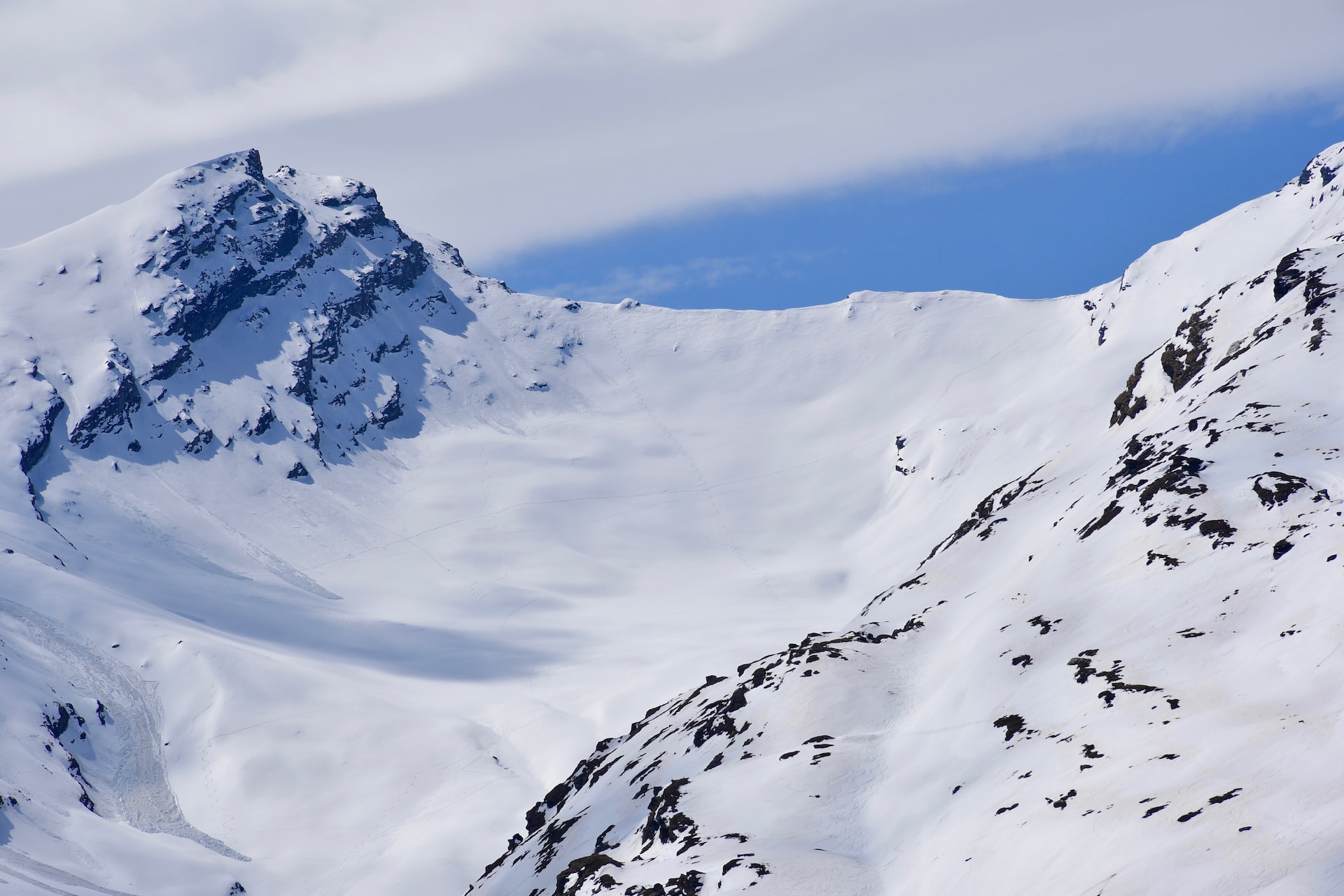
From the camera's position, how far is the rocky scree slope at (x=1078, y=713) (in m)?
38.6

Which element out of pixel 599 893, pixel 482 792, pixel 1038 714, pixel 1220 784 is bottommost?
pixel 1220 784

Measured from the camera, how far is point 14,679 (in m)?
162

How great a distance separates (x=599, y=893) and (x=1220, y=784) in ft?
96.7

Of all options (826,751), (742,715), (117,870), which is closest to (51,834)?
(117,870)

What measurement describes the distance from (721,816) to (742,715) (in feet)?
45.9

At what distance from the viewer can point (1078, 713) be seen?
5056cm

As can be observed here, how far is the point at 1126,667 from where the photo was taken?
52.5 meters

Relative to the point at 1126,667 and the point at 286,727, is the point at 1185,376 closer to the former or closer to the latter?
the point at 1126,667

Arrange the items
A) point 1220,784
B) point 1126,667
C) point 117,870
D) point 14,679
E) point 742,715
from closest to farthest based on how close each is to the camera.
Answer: point 1220,784, point 1126,667, point 742,715, point 117,870, point 14,679

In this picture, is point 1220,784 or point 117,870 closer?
point 1220,784

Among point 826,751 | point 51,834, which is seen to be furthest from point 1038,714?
point 51,834

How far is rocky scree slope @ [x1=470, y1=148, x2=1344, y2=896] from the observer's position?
38.6 meters

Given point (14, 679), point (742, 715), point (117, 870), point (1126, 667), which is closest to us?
point (1126, 667)

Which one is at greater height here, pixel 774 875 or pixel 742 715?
pixel 742 715
